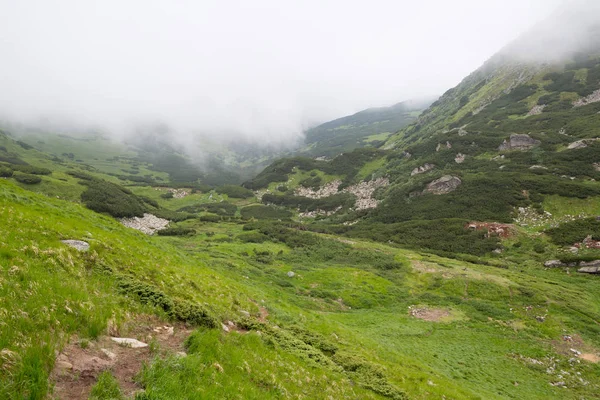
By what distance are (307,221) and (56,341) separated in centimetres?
10033

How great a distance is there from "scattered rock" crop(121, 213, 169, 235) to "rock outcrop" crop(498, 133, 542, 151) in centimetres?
11042

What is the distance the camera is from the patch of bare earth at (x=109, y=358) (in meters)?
5.73

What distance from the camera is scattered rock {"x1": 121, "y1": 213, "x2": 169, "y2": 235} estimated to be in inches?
2672

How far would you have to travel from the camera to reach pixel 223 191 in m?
148

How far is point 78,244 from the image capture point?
13.3 m

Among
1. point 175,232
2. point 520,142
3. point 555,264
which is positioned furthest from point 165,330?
point 520,142

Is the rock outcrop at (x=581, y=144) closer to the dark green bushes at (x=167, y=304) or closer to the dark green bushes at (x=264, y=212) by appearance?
the dark green bushes at (x=264, y=212)

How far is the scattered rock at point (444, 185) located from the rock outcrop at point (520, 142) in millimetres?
30337

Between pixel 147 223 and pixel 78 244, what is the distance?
6738cm

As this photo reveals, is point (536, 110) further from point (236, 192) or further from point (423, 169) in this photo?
point (236, 192)

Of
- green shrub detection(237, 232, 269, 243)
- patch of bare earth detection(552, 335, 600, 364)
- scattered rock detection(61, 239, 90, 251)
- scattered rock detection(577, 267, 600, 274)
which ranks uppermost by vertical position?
scattered rock detection(61, 239, 90, 251)

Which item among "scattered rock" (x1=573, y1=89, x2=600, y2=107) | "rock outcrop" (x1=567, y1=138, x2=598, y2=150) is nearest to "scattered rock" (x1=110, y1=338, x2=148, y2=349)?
"rock outcrop" (x1=567, y1=138, x2=598, y2=150)

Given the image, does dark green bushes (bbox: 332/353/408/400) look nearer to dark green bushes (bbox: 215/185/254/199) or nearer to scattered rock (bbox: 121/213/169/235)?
scattered rock (bbox: 121/213/169/235)

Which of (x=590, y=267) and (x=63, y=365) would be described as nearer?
(x=63, y=365)
